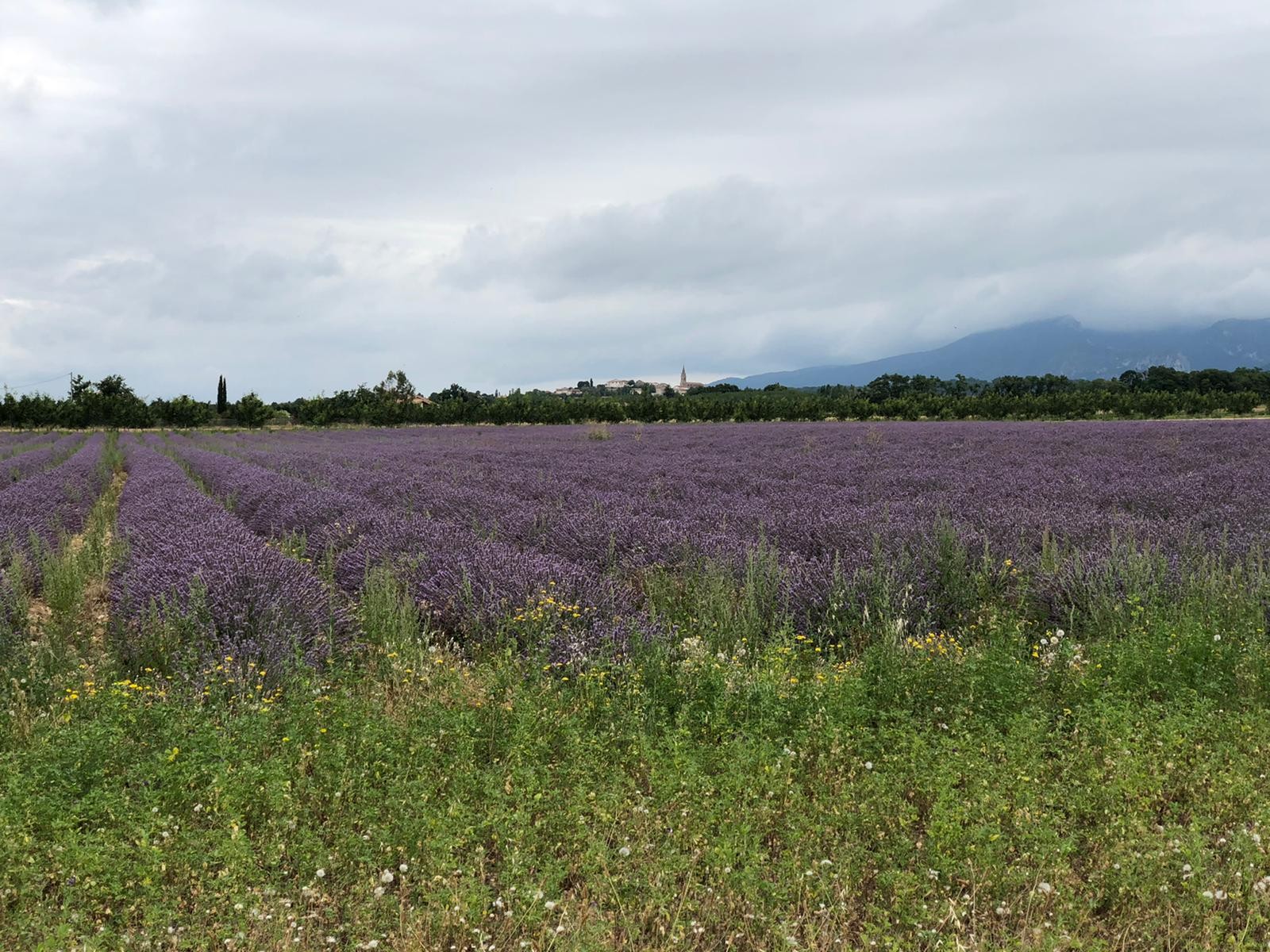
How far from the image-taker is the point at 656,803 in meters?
2.83

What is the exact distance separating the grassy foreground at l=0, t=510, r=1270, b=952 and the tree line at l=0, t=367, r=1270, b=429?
54.8 m

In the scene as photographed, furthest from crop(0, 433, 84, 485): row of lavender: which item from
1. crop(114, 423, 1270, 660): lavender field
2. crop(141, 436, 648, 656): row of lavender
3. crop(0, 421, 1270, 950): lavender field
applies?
crop(0, 421, 1270, 950): lavender field

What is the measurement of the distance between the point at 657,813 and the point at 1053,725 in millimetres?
1998

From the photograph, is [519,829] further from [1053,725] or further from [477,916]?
[1053,725]

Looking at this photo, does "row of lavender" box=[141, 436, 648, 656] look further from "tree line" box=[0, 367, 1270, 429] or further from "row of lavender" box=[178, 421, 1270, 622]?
"tree line" box=[0, 367, 1270, 429]

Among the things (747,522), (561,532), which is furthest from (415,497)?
(747,522)

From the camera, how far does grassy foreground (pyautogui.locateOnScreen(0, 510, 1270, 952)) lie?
231cm

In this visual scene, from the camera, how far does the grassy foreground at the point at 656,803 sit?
2311 millimetres

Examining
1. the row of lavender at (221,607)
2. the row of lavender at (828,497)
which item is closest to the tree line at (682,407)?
the row of lavender at (828,497)

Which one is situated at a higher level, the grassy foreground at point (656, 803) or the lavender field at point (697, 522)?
the lavender field at point (697, 522)

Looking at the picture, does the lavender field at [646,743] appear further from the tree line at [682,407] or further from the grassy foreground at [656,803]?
the tree line at [682,407]

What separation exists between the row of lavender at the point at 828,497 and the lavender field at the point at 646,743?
Answer: 12 centimetres

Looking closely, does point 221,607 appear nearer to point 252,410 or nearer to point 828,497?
point 828,497

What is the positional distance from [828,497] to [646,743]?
23.4 feet
